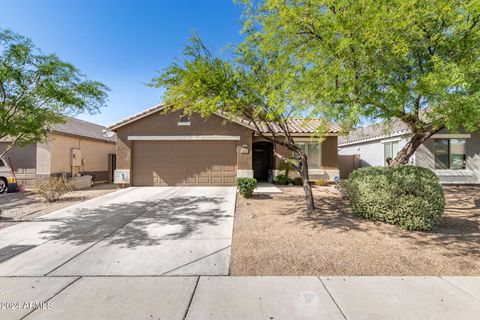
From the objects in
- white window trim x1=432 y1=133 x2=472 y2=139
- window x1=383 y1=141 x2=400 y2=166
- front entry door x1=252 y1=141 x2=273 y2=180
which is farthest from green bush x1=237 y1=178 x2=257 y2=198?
white window trim x1=432 y1=133 x2=472 y2=139

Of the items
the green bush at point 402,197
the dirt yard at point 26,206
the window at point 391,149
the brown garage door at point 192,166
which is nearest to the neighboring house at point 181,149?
the brown garage door at point 192,166

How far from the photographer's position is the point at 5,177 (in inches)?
504

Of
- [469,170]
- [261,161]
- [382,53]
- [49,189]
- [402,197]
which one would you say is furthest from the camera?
[261,161]

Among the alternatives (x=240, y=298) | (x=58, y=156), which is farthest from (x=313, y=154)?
(x=58, y=156)

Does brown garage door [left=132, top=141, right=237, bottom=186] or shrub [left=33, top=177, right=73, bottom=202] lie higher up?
brown garage door [left=132, top=141, right=237, bottom=186]

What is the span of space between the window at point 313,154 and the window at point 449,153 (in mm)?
6820

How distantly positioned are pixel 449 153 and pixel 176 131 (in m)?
16.4

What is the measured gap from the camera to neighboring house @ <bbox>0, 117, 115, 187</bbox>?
13.4m

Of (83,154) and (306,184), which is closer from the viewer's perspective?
(306,184)

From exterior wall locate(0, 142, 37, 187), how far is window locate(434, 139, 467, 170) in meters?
→ 23.7

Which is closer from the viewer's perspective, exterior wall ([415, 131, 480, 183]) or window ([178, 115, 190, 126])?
window ([178, 115, 190, 126])

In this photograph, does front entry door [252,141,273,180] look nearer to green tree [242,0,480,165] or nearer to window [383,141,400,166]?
window [383,141,400,166]

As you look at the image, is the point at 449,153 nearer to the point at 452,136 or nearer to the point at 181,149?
the point at 452,136

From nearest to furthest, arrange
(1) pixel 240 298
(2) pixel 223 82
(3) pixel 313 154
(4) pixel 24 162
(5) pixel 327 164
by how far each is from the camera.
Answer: (1) pixel 240 298 < (2) pixel 223 82 < (4) pixel 24 162 < (5) pixel 327 164 < (3) pixel 313 154
